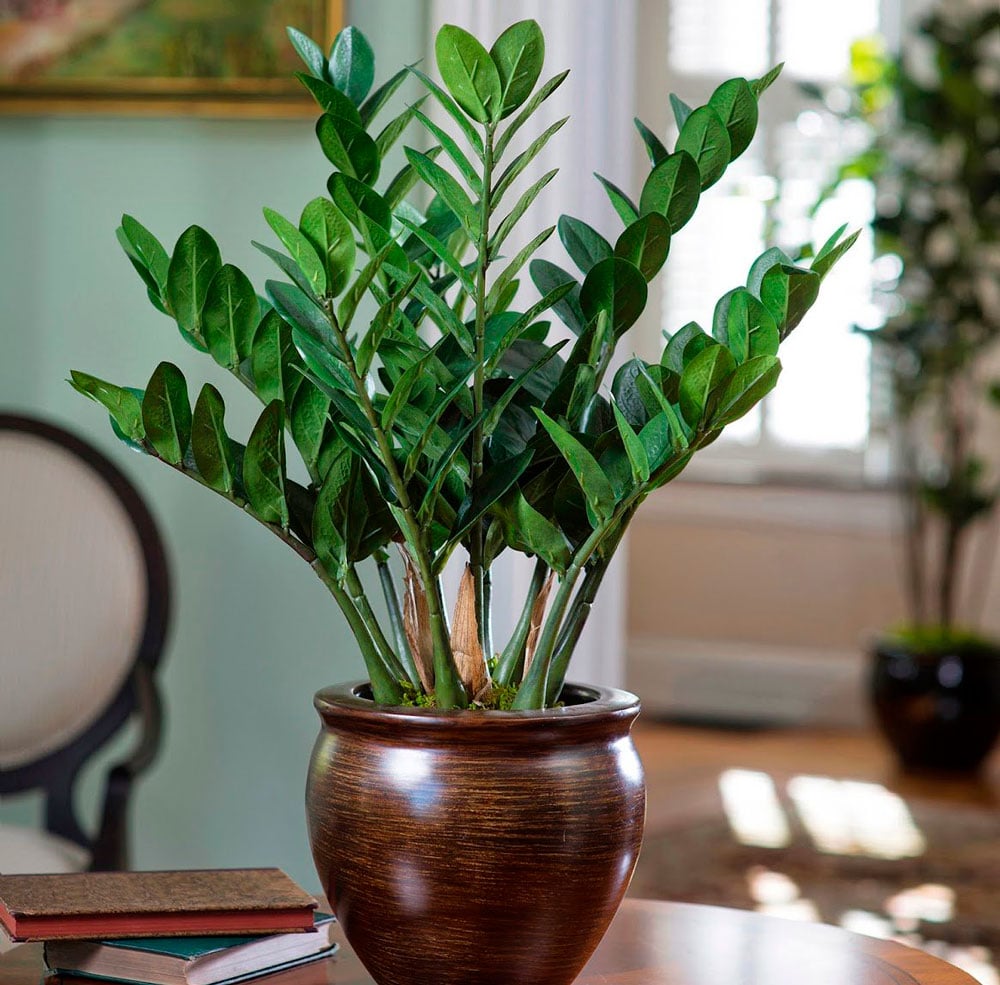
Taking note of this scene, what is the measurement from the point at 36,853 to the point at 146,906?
719 millimetres

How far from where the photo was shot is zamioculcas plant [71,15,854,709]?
894 mm

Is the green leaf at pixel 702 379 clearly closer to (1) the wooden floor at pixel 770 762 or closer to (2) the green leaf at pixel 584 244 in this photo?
(2) the green leaf at pixel 584 244

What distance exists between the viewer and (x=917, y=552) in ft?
14.4

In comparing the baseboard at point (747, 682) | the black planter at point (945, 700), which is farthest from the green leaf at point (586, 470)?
the baseboard at point (747, 682)

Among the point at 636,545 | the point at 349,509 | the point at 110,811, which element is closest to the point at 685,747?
the point at 636,545

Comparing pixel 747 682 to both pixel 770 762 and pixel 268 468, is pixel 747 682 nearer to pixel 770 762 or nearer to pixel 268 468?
pixel 770 762

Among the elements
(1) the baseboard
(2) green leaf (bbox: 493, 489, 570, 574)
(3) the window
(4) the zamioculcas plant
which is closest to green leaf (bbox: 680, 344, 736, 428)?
(4) the zamioculcas plant

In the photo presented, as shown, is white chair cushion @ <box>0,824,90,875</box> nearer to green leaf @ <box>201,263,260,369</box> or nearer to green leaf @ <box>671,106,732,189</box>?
green leaf @ <box>201,263,260,369</box>

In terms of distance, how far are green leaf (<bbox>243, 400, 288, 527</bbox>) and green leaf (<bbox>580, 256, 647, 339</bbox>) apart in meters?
0.21

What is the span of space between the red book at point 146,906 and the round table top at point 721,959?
0.20ft

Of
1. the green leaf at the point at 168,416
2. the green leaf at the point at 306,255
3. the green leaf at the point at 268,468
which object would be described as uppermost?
the green leaf at the point at 306,255

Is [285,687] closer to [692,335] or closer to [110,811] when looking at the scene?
[110,811]

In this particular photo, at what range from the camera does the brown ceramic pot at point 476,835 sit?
889 mm

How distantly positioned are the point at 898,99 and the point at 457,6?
284 cm
